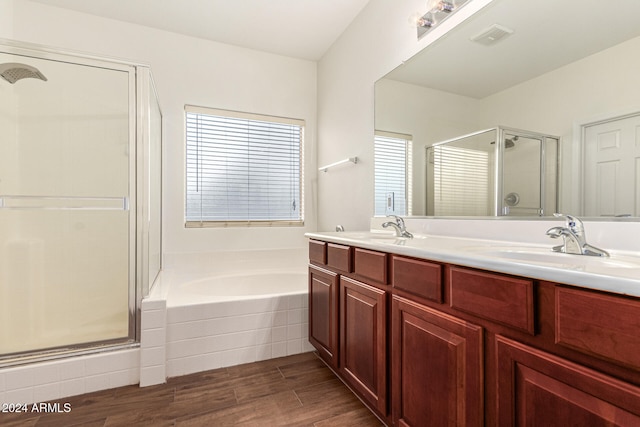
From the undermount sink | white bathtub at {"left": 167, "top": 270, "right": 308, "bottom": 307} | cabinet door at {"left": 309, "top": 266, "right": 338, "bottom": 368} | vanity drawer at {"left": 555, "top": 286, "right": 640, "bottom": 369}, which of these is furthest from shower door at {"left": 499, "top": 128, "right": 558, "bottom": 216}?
white bathtub at {"left": 167, "top": 270, "right": 308, "bottom": 307}

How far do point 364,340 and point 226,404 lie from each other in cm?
79

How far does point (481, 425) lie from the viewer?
0.85 metres

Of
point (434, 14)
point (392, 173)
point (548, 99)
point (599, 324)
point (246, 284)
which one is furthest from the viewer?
point (246, 284)

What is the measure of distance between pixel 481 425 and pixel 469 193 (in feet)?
3.39

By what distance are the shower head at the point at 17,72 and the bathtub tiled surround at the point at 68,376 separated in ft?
5.52

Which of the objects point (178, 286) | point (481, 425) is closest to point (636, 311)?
point (481, 425)

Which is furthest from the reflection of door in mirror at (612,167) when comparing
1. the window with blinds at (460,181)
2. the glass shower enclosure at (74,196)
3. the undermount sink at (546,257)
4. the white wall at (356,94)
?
the glass shower enclosure at (74,196)

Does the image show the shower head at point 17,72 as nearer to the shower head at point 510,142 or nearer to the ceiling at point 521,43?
the ceiling at point 521,43

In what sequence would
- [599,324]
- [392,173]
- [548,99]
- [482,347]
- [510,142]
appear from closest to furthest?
[599,324], [482,347], [548,99], [510,142], [392,173]

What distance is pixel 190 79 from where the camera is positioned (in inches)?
109

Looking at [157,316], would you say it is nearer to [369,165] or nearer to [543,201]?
[369,165]

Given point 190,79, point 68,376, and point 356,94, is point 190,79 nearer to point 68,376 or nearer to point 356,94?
point 356,94

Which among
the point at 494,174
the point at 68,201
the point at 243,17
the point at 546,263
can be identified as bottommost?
the point at 546,263

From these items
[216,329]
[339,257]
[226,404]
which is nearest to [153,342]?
[216,329]
